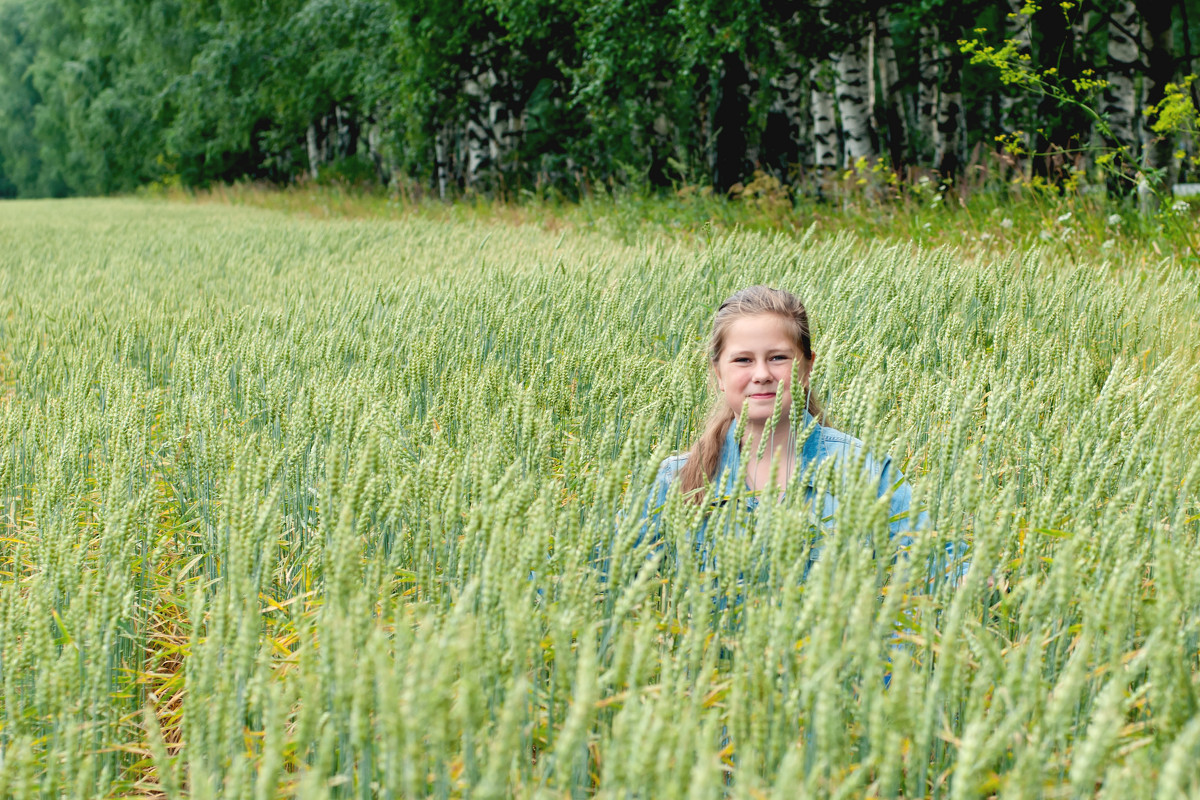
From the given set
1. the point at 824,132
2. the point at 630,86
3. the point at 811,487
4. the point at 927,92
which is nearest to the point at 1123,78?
the point at 824,132

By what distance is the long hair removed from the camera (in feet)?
7.39

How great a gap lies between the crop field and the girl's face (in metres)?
0.13

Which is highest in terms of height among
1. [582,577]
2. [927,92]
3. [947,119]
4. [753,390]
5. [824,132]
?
[927,92]

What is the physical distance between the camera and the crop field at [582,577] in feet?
3.16

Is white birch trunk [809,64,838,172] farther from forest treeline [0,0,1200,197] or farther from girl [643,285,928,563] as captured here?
girl [643,285,928,563]

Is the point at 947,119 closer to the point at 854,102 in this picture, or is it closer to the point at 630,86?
the point at 854,102

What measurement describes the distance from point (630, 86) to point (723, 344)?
9727 millimetres

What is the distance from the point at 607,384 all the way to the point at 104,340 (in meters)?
2.06

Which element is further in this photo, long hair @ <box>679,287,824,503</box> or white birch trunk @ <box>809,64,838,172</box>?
white birch trunk @ <box>809,64,838,172</box>

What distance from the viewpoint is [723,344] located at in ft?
8.07

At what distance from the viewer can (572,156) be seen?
1636 centimetres

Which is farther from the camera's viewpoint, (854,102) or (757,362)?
(854,102)

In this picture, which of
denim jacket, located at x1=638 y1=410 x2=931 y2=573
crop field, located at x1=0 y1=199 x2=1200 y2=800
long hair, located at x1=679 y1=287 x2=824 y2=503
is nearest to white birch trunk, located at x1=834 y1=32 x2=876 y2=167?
crop field, located at x1=0 y1=199 x2=1200 y2=800

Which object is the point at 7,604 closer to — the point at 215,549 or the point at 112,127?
the point at 215,549
